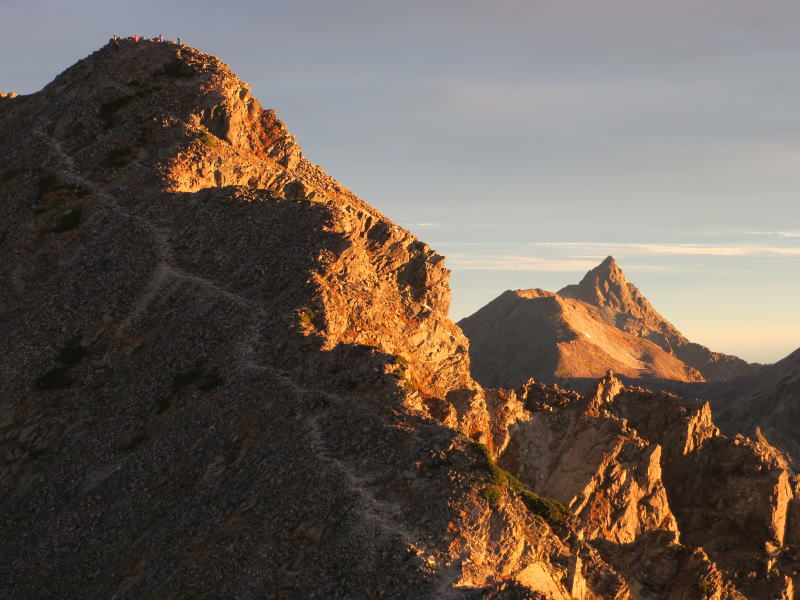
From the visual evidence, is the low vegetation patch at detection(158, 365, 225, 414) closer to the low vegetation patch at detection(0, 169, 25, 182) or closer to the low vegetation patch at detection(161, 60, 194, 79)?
the low vegetation patch at detection(0, 169, 25, 182)

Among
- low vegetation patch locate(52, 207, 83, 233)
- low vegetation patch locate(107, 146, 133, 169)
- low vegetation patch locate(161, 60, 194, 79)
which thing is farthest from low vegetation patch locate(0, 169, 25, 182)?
low vegetation patch locate(161, 60, 194, 79)

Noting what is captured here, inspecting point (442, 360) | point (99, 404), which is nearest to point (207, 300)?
point (99, 404)

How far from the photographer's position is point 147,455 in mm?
60656

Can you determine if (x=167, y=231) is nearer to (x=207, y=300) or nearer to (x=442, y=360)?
(x=207, y=300)

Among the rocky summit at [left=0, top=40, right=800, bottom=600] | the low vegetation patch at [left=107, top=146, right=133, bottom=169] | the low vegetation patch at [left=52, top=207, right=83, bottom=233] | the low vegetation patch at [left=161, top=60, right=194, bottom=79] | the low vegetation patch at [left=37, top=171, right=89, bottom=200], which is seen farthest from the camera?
the low vegetation patch at [left=161, top=60, right=194, bottom=79]

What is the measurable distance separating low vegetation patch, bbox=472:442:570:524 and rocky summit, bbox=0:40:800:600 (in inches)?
13.7

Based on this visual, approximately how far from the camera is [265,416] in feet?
191

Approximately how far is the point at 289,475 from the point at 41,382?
32802mm

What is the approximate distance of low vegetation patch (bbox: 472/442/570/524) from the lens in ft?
156

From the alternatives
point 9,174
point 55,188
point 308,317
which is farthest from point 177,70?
point 308,317

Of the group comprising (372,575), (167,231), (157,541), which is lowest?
(157,541)

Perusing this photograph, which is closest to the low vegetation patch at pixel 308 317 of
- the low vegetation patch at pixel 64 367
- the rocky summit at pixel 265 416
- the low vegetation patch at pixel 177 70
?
the rocky summit at pixel 265 416

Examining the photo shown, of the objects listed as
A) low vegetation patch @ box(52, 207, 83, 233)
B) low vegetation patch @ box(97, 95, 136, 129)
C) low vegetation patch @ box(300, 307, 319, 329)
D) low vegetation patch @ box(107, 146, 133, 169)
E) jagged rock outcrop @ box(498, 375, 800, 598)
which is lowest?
jagged rock outcrop @ box(498, 375, 800, 598)

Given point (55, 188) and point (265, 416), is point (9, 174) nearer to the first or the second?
point (55, 188)
